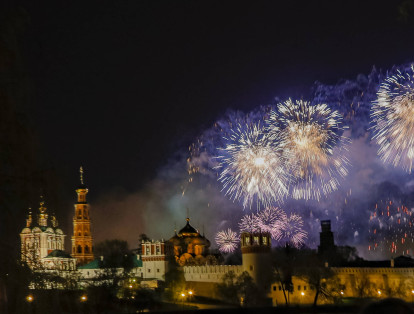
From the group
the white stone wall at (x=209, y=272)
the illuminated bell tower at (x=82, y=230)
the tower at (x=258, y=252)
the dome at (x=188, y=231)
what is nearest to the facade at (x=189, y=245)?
the dome at (x=188, y=231)

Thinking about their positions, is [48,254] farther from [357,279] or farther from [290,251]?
[357,279]

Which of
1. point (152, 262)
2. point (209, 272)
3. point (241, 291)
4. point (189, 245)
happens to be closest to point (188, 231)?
point (189, 245)

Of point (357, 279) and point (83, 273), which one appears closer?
point (357, 279)

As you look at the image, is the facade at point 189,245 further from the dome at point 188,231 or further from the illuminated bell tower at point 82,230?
the illuminated bell tower at point 82,230

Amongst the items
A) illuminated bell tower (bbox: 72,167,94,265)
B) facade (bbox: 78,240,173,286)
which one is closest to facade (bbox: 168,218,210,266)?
facade (bbox: 78,240,173,286)

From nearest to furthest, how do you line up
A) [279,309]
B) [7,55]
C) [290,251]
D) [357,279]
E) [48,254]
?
[7,55] < [279,309] < [357,279] < [290,251] < [48,254]

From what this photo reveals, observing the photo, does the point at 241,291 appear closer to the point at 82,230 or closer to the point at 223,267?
the point at 223,267

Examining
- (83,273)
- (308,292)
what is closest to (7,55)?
(308,292)
